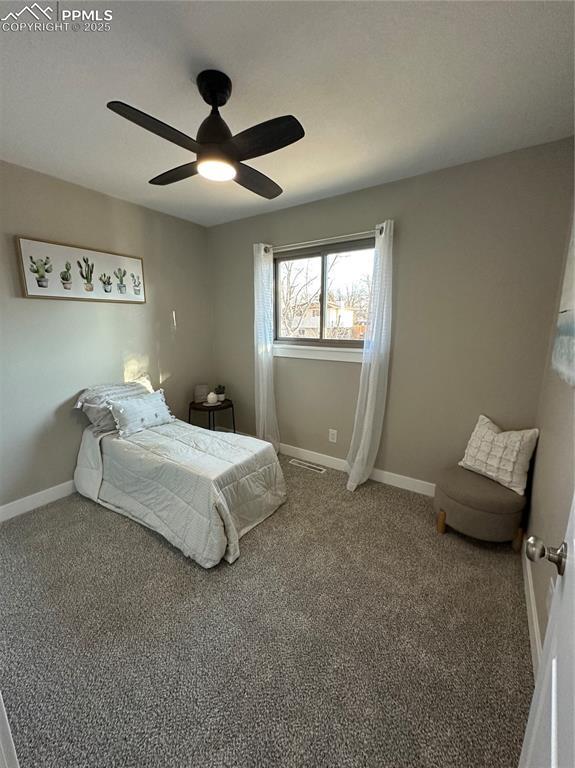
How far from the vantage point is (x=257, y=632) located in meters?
1.47

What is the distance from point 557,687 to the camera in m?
0.61

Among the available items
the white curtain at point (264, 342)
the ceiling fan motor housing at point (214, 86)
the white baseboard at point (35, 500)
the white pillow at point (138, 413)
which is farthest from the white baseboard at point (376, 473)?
the ceiling fan motor housing at point (214, 86)

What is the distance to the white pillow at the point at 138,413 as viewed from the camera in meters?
2.53

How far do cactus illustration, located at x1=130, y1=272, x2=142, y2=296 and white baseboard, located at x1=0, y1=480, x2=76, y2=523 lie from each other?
182 cm

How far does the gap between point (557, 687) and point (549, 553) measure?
0.82 ft

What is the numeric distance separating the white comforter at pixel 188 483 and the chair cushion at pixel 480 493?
1222mm

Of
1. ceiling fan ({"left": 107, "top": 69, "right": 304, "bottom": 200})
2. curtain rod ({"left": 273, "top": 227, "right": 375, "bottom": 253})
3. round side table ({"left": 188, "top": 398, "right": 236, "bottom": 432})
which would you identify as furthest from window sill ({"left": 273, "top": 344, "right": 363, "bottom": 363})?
ceiling fan ({"left": 107, "top": 69, "right": 304, "bottom": 200})

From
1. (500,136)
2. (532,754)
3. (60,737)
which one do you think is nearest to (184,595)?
(60,737)

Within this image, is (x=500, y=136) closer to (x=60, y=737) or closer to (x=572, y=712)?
(x=572, y=712)

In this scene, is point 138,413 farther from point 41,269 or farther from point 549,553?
point 549,553

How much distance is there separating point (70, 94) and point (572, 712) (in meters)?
2.65
